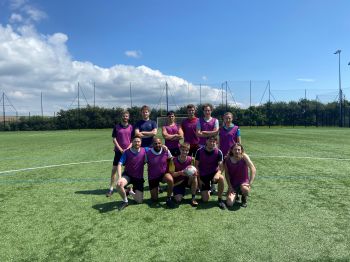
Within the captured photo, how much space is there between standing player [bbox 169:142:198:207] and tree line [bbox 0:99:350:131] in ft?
124

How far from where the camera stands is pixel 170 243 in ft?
13.2

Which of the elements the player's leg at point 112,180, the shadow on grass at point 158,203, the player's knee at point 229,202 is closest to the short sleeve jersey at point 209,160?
the player's knee at point 229,202

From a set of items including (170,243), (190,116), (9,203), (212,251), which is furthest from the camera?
(190,116)

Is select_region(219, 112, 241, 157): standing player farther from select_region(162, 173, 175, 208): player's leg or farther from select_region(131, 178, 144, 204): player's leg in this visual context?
select_region(131, 178, 144, 204): player's leg

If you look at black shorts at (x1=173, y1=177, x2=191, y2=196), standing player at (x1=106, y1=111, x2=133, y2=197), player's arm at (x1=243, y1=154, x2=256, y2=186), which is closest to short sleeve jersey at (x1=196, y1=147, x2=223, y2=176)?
black shorts at (x1=173, y1=177, x2=191, y2=196)

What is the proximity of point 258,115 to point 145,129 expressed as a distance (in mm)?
43374

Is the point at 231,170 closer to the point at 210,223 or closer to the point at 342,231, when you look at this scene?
the point at 210,223

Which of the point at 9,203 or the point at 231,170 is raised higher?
the point at 231,170

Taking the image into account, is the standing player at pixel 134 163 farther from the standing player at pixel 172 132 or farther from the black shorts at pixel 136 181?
the standing player at pixel 172 132

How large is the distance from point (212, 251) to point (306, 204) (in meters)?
2.55

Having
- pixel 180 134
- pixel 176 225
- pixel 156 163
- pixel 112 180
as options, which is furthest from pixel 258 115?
pixel 176 225

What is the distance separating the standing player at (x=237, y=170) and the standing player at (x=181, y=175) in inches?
25.6

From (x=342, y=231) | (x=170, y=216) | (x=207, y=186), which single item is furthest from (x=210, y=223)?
(x=342, y=231)

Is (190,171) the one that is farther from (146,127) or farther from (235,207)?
(146,127)
